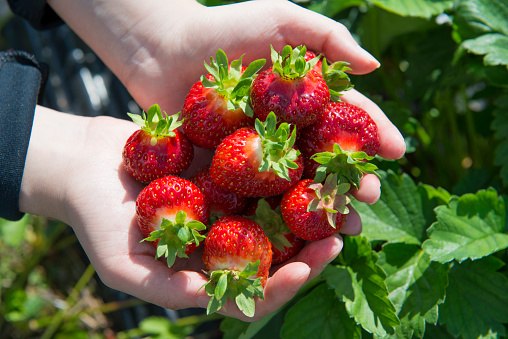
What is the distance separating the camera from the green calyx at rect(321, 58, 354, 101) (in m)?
A: 1.14

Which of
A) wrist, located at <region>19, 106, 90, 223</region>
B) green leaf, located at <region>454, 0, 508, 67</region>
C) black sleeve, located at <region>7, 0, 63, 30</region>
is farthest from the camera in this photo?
black sleeve, located at <region>7, 0, 63, 30</region>

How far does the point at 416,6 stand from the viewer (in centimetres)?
144

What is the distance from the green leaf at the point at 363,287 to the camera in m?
1.13

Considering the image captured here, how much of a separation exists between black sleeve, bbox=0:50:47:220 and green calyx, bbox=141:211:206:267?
1.64 ft

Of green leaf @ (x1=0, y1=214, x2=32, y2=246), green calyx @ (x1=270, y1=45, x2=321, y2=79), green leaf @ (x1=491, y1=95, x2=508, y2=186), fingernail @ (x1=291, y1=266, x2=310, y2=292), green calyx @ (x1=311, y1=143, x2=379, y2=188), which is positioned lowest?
green leaf @ (x1=0, y1=214, x2=32, y2=246)

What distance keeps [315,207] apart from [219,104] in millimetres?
322

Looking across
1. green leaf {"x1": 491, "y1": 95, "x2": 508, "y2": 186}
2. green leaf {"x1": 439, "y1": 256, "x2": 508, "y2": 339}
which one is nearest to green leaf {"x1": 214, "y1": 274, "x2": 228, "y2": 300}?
green leaf {"x1": 439, "y1": 256, "x2": 508, "y2": 339}

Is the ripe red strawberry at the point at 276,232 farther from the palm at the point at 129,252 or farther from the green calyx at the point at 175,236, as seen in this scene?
the green calyx at the point at 175,236

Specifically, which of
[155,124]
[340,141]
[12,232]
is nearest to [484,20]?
[340,141]

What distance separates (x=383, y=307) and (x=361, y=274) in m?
0.10

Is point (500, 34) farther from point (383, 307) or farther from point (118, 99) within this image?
point (118, 99)

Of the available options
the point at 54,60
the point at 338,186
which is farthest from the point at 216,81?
the point at 54,60

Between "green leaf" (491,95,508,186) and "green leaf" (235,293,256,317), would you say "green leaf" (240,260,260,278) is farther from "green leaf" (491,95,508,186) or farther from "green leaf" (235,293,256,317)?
"green leaf" (491,95,508,186)

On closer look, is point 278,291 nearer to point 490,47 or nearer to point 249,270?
point 249,270
